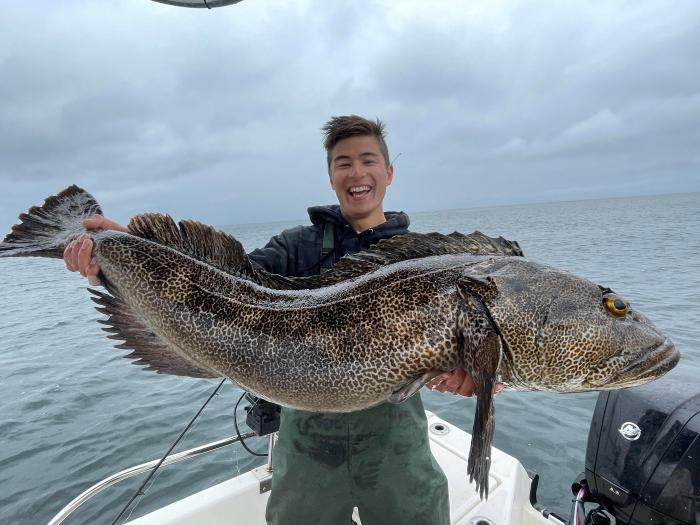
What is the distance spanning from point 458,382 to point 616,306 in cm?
96

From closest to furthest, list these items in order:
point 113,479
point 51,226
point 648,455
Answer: point 51,226, point 648,455, point 113,479

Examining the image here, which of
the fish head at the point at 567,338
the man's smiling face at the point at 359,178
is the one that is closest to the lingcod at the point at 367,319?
the fish head at the point at 567,338

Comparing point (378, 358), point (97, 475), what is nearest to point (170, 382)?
point (97, 475)

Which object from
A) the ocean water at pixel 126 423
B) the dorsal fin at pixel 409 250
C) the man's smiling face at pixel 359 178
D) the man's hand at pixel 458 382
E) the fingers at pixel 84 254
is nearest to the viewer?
the man's hand at pixel 458 382

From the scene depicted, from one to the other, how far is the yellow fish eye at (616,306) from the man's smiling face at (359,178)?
1908 millimetres

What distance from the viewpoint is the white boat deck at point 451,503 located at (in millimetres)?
3691

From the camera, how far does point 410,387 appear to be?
2357 millimetres

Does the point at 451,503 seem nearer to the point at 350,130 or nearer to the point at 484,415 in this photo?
the point at 484,415

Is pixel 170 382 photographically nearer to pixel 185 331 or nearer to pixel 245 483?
pixel 245 483

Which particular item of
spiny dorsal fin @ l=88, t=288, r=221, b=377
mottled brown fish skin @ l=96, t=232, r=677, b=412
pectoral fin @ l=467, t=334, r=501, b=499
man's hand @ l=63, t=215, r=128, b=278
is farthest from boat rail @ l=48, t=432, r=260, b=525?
pectoral fin @ l=467, t=334, r=501, b=499

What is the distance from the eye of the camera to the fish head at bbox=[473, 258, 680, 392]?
231 cm

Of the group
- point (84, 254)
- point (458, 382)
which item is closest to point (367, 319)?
point (458, 382)

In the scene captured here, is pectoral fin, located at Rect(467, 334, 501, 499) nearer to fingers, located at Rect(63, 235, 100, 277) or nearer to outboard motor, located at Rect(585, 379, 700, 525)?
outboard motor, located at Rect(585, 379, 700, 525)

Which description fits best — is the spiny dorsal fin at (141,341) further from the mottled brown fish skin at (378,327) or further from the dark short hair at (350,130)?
the dark short hair at (350,130)
